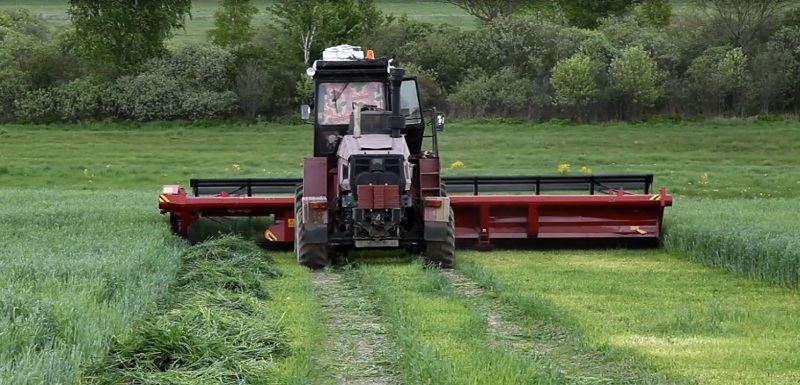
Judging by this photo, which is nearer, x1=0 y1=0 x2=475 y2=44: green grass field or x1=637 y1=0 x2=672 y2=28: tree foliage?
Answer: x1=637 y1=0 x2=672 y2=28: tree foliage

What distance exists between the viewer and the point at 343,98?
16469 millimetres

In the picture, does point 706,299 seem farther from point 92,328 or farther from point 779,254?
point 92,328

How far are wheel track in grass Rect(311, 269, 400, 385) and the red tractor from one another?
6.43 feet

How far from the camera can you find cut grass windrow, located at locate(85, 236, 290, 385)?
7.70 metres

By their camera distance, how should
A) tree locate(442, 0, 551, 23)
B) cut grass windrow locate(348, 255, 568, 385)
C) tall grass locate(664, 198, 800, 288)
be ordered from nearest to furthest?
cut grass windrow locate(348, 255, 568, 385), tall grass locate(664, 198, 800, 288), tree locate(442, 0, 551, 23)

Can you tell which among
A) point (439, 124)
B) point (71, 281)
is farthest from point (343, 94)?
point (71, 281)

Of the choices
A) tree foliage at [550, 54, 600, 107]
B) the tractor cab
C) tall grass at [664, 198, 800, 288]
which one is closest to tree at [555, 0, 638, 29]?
tree foliage at [550, 54, 600, 107]

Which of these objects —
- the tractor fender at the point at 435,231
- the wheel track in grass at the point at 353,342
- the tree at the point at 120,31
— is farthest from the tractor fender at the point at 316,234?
the tree at the point at 120,31

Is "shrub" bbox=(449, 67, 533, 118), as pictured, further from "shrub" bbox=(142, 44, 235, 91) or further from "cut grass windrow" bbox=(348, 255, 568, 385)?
"cut grass windrow" bbox=(348, 255, 568, 385)

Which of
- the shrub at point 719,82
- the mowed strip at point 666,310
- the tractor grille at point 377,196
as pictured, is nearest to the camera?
the mowed strip at point 666,310

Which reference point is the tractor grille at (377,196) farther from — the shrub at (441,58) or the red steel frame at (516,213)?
the shrub at (441,58)

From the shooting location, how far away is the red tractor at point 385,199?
49.0 feet

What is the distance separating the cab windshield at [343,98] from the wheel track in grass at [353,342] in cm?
388


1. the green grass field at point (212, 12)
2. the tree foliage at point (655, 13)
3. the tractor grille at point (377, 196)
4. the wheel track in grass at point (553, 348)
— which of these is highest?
the green grass field at point (212, 12)
